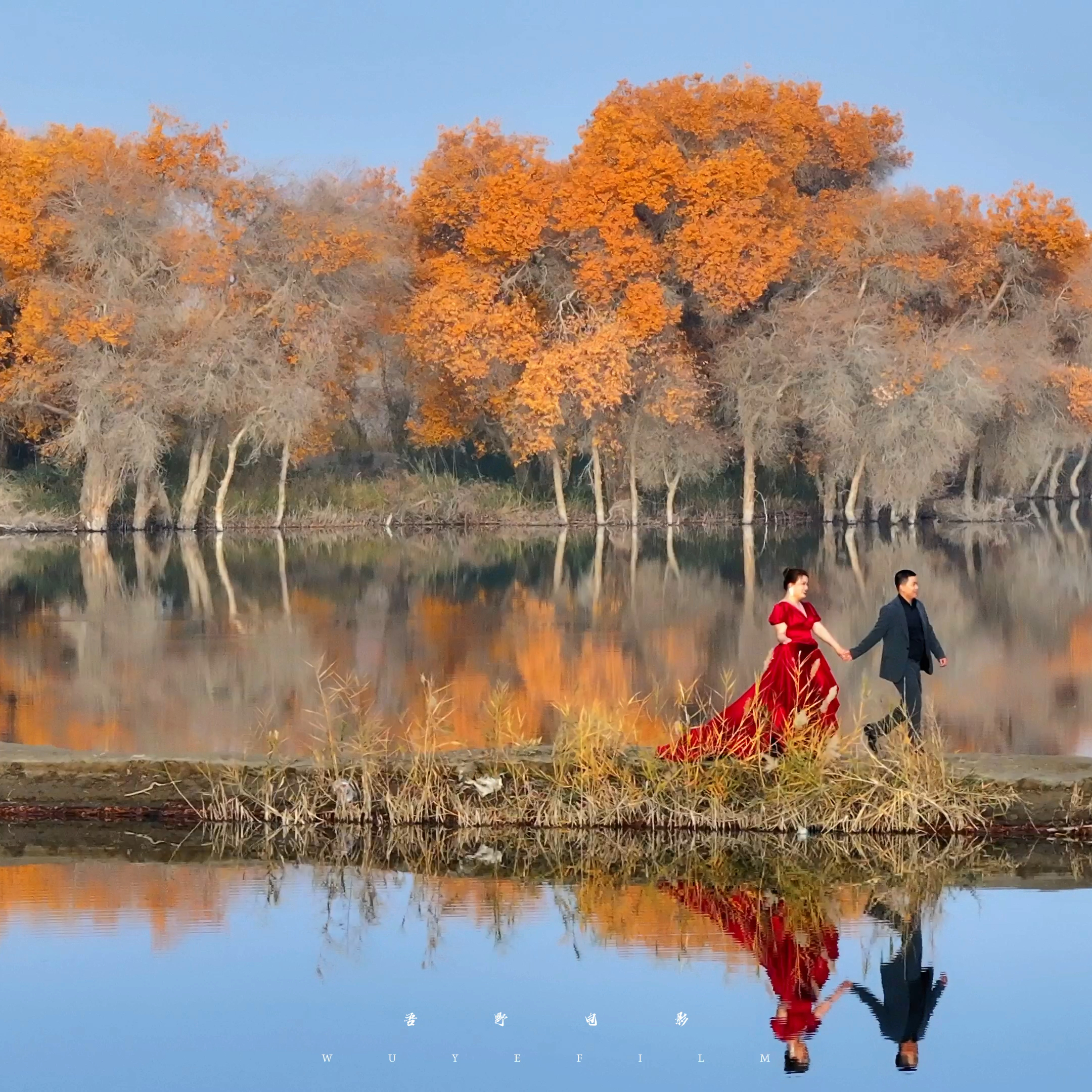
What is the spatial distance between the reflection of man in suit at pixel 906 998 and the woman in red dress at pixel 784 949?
0.64 feet

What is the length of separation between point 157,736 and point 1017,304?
1782 inches

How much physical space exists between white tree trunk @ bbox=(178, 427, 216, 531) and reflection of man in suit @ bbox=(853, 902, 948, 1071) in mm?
42245

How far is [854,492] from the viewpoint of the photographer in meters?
53.5

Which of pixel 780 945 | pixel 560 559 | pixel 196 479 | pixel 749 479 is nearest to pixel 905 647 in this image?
pixel 780 945

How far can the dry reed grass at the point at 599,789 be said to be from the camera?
450 inches

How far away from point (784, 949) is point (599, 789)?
277 cm

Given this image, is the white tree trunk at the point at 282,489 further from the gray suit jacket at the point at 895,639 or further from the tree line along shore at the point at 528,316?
the gray suit jacket at the point at 895,639

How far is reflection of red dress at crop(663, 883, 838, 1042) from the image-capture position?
26.6ft

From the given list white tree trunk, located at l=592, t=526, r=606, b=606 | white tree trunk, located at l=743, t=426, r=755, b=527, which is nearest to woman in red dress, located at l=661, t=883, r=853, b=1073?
white tree trunk, located at l=592, t=526, r=606, b=606

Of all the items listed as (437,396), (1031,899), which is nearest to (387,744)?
(1031,899)

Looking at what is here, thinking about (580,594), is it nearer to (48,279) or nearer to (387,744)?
(387,744)

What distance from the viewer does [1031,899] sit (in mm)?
10086

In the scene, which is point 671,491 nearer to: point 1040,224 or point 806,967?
point 1040,224

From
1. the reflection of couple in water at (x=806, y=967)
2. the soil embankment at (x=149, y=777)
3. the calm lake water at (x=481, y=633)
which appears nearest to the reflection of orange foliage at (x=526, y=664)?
the calm lake water at (x=481, y=633)
